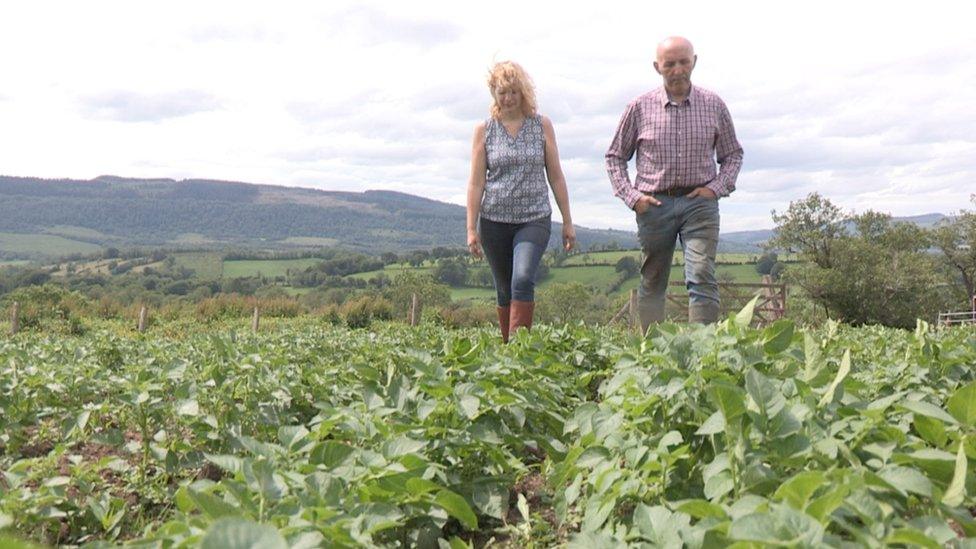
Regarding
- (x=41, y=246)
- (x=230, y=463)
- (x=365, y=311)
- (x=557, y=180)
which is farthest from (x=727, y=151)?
(x=41, y=246)

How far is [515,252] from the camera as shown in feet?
19.5

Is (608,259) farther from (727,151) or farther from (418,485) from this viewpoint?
(418,485)

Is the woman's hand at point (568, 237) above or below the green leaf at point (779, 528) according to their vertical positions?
above

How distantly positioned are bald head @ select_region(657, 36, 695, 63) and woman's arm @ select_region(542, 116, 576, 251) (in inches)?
39.9

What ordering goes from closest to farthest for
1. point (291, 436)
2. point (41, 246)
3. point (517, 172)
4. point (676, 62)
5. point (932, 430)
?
1. point (932, 430)
2. point (291, 436)
3. point (676, 62)
4. point (517, 172)
5. point (41, 246)

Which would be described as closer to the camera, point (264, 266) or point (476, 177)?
point (476, 177)

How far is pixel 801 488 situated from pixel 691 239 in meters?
4.30

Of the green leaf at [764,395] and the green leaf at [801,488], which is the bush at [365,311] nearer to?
the green leaf at [764,395]

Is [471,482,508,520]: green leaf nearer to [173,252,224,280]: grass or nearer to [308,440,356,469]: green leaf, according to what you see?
[308,440,356,469]: green leaf

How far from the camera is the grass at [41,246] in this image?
17712 centimetres

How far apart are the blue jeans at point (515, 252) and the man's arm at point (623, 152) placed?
22.8 inches

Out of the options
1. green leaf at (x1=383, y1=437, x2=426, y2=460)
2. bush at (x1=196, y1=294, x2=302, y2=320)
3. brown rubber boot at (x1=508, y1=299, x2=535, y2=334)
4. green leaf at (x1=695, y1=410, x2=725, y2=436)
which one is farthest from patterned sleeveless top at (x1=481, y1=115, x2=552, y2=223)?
A: bush at (x1=196, y1=294, x2=302, y2=320)

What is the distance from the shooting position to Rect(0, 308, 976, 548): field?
61.4 inches

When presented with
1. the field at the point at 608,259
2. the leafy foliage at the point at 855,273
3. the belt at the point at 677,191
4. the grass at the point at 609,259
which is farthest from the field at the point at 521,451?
the grass at the point at 609,259
